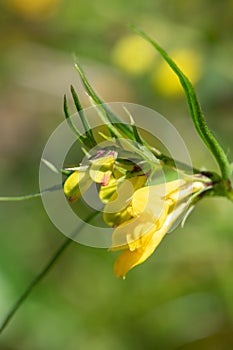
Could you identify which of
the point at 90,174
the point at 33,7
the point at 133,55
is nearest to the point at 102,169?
the point at 90,174

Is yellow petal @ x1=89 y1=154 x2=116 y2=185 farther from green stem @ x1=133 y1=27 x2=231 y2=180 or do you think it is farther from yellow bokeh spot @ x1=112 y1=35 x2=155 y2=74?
yellow bokeh spot @ x1=112 y1=35 x2=155 y2=74

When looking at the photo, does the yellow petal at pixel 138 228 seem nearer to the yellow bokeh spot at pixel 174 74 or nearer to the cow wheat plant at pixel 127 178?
the cow wheat plant at pixel 127 178

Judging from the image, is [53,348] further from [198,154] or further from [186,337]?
[198,154]

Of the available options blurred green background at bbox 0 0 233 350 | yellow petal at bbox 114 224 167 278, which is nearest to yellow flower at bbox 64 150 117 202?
yellow petal at bbox 114 224 167 278

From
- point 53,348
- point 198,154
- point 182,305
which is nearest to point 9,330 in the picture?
point 53,348

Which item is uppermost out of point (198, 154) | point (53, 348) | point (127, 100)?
point (127, 100)

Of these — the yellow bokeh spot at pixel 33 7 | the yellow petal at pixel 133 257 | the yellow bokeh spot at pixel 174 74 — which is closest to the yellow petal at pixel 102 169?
the yellow petal at pixel 133 257

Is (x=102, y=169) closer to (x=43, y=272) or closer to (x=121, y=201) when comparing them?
(x=121, y=201)
